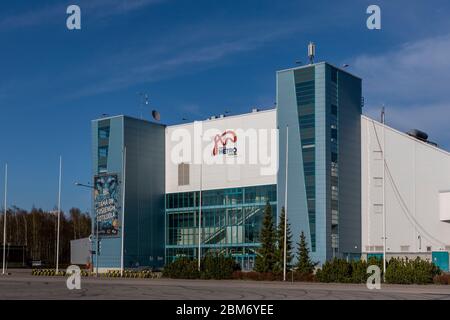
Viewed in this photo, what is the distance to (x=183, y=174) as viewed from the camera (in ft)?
331

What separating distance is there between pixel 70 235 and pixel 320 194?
3234 inches

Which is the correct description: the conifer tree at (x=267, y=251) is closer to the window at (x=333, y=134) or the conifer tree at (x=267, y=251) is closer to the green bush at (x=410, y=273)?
the green bush at (x=410, y=273)

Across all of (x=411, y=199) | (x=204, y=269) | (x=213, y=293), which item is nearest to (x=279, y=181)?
(x=411, y=199)

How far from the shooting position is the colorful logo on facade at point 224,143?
305 feet

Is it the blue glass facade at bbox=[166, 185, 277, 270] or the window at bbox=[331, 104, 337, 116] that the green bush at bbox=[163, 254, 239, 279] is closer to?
the blue glass facade at bbox=[166, 185, 277, 270]

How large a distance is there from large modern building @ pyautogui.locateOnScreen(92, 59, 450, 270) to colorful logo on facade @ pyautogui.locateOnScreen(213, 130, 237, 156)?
0.15 metres

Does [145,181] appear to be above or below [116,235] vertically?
above

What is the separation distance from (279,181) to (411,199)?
1634 cm

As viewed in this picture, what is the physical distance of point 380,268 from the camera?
191ft

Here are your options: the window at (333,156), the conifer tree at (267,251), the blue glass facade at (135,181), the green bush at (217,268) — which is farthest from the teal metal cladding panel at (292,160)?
the blue glass facade at (135,181)

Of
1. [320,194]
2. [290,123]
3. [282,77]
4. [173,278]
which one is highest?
[282,77]
